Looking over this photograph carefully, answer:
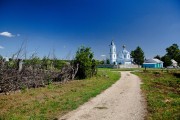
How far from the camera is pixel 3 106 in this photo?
33.0ft

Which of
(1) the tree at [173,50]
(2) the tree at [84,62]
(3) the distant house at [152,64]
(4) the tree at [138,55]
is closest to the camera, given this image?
(2) the tree at [84,62]

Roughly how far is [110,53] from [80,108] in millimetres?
100026

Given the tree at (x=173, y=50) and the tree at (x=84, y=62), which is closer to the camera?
the tree at (x=84, y=62)

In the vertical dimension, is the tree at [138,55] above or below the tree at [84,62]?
above

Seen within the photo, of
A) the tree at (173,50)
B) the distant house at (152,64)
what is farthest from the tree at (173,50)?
the distant house at (152,64)

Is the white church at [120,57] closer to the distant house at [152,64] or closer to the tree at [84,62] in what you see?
the distant house at [152,64]

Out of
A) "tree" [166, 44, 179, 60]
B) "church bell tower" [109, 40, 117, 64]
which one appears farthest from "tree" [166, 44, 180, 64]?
"church bell tower" [109, 40, 117, 64]

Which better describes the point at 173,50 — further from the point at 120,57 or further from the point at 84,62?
the point at 84,62

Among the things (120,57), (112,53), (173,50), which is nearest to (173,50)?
(173,50)

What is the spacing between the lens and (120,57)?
11162 cm

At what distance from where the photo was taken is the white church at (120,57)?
10782 centimetres

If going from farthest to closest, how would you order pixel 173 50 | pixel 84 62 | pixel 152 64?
pixel 173 50 → pixel 152 64 → pixel 84 62

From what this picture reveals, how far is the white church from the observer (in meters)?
108

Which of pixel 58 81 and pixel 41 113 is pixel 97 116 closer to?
pixel 41 113
